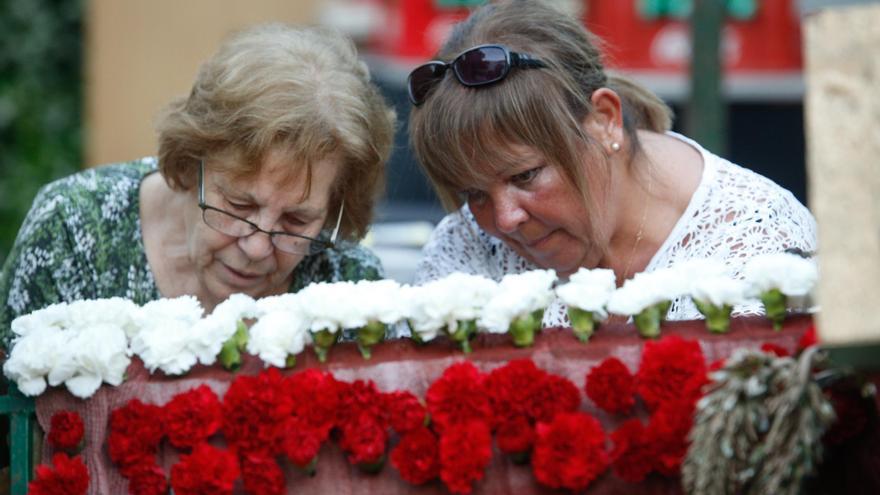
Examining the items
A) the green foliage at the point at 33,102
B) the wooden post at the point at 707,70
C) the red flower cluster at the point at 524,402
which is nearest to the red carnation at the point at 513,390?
the red flower cluster at the point at 524,402

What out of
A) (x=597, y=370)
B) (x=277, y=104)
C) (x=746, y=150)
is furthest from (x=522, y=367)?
(x=746, y=150)

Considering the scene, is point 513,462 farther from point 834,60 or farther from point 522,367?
point 834,60

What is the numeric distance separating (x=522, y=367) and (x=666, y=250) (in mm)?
749

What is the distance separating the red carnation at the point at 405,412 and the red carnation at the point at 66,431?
0.55m

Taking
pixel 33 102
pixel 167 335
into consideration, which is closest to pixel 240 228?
pixel 167 335

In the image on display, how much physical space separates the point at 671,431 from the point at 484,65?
906 mm

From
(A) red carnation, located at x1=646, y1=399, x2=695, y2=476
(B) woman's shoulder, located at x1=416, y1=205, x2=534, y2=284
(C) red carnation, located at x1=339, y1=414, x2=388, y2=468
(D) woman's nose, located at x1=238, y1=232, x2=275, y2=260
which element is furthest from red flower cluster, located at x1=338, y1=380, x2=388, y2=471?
(B) woman's shoulder, located at x1=416, y1=205, x2=534, y2=284

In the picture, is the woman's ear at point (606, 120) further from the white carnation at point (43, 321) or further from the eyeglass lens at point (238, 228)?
the white carnation at point (43, 321)

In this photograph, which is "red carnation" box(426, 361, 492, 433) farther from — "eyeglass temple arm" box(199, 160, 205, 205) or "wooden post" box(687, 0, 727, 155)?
"wooden post" box(687, 0, 727, 155)

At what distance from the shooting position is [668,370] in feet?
6.13

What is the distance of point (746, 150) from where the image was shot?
571 cm

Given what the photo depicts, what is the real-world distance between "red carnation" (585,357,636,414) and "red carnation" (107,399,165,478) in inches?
28.6

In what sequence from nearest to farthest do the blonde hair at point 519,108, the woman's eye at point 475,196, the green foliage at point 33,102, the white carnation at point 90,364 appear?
the white carnation at point 90,364 < the blonde hair at point 519,108 < the woman's eye at point 475,196 < the green foliage at point 33,102

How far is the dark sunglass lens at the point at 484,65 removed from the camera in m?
2.40
